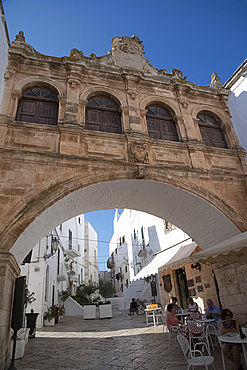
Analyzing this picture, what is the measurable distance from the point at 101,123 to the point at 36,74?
2323mm

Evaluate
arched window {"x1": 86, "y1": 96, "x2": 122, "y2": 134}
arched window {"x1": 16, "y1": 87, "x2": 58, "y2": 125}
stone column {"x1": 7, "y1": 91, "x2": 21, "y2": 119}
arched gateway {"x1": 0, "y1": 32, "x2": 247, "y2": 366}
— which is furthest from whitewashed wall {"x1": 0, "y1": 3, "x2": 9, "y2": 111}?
arched window {"x1": 86, "y1": 96, "x2": 122, "y2": 134}

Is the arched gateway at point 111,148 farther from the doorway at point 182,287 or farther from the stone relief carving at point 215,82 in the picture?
the doorway at point 182,287

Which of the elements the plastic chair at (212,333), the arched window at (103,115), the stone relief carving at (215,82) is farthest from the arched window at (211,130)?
the plastic chair at (212,333)

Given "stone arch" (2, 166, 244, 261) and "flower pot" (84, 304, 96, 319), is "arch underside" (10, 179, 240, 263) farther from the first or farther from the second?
"flower pot" (84, 304, 96, 319)

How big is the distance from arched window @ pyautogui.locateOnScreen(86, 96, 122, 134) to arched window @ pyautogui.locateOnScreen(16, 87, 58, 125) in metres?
0.98

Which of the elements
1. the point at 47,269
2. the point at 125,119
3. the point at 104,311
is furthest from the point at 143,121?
the point at 104,311

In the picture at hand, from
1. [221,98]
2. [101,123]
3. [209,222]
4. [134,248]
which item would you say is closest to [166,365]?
[209,222]

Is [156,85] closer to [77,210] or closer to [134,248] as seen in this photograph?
[77,210]

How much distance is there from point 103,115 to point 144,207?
10.1ft

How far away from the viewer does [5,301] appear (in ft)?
14.6

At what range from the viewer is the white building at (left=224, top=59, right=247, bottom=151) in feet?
26.8

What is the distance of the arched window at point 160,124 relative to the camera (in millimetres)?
7551

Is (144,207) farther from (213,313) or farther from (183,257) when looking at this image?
(213,313)

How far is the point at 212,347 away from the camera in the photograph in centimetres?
549
